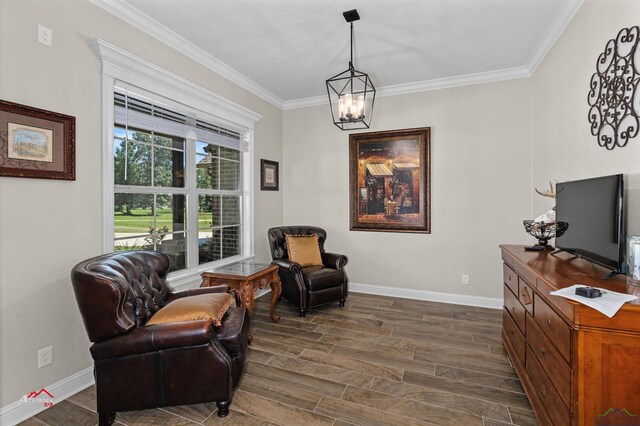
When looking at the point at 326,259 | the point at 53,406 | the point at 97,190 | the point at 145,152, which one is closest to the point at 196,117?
the point at 145,152

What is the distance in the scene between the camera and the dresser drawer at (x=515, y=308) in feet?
7.21

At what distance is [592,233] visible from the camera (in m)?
1.83

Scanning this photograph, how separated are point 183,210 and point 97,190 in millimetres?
995

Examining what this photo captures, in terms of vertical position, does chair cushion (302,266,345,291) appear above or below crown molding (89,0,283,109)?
below

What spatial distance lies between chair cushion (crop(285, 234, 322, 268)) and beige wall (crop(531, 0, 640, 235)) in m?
2.69

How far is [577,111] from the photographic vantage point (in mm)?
2516

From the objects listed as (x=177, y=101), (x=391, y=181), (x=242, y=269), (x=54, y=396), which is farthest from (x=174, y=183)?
(x=391, y=181)

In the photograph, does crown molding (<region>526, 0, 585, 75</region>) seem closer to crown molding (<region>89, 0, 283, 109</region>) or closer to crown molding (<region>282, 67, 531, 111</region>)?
crown molding (<region>282, 67, 531, 111</region>)

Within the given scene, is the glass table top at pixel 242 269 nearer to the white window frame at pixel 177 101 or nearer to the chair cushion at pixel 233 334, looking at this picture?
the white window frame at pixel 177 101

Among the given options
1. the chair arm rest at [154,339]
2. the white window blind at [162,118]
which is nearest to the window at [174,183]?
the white window blind at [162,118]

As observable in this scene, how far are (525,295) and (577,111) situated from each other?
5.29ft

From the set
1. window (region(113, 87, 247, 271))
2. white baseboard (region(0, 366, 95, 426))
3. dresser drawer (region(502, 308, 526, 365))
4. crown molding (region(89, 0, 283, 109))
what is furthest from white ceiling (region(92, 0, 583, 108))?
white baseboard (region(0, 366, 95, 426))

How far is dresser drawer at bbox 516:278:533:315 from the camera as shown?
6.48ft

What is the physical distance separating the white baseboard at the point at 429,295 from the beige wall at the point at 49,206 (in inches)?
131
